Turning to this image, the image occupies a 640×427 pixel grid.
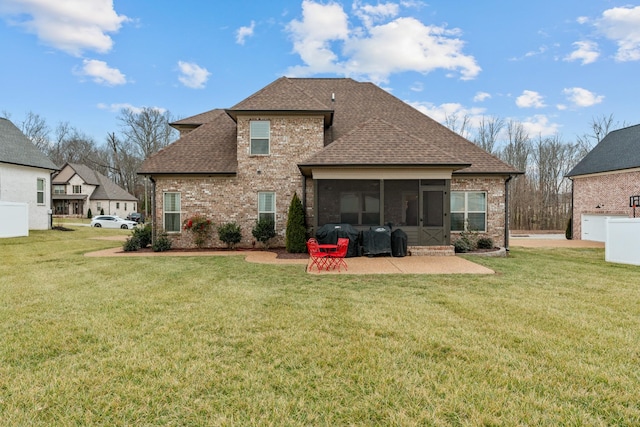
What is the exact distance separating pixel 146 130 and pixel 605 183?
53765mm

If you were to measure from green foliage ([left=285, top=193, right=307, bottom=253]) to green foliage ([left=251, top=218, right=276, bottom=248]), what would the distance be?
1570 mm

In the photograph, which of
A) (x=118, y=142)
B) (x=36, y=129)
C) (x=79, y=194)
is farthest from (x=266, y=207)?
(x=36, y=129)

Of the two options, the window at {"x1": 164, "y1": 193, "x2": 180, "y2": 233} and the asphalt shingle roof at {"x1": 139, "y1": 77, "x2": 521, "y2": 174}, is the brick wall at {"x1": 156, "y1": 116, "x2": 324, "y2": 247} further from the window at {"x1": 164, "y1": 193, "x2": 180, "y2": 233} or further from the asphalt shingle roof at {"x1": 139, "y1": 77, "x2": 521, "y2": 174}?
the asphalt shingle roof at {"x1": 139, "y1": 77, "x2": 521, "y2": 174}

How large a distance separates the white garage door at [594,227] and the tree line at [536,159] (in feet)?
Result: 44.9

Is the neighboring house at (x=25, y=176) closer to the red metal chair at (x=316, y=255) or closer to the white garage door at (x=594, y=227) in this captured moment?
the red metal chair at (x=316, y=255)

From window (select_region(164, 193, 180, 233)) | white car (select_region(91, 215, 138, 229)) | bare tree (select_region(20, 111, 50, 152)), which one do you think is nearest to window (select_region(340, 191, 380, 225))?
window (select_region(164, 193, 180, 233))

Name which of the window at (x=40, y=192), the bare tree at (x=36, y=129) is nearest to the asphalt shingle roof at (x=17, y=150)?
the window at (x=40, y=192)

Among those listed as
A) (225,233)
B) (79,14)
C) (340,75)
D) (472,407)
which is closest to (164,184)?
(225,233)

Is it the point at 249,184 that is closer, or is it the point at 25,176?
the point at 249,184

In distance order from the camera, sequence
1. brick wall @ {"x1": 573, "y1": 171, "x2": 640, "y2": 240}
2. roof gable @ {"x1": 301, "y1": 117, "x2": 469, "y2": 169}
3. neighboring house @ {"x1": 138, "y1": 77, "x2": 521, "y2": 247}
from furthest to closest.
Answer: brick wall @ {"x1": 573, "y1": 171, "x2": 640, "y2": 240} → neighboring house @ {"x1": 138, "y1": 77, "x2": 521, "y2": 247} → roof gable @ {"x1": 301, "y1": 117, "x2": 469, "y2": 169}

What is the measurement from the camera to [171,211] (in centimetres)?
1423

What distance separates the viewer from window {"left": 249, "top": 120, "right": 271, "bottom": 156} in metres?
13.8

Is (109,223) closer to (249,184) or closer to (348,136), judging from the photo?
(249,184)

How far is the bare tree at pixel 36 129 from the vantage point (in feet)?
149
